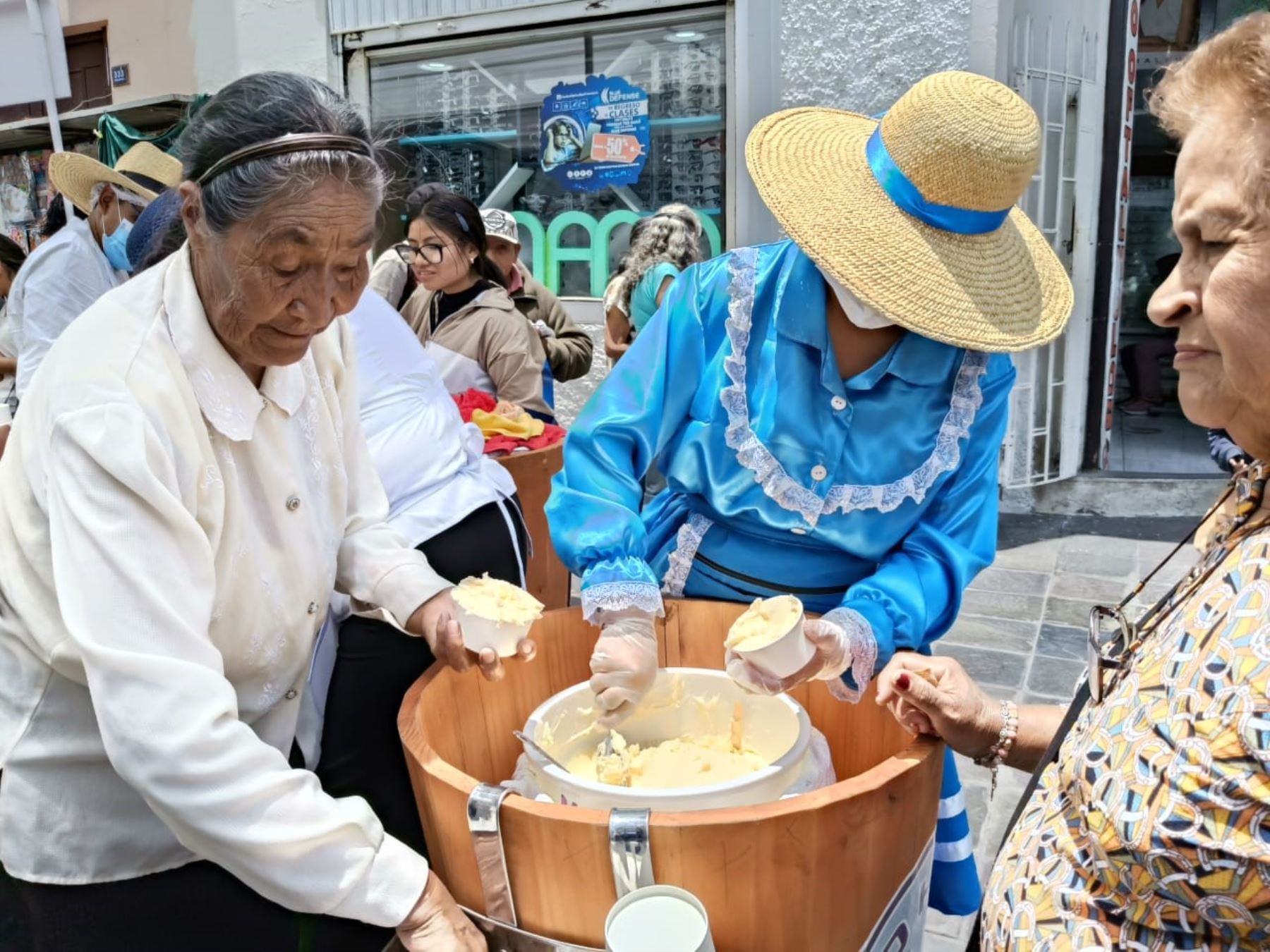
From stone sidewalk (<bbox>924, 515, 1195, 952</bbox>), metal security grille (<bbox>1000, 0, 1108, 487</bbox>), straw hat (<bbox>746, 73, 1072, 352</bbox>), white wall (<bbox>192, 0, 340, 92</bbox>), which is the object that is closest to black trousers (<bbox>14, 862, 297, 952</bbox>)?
straw hat (<bbox>746, 73, 1072, 352</bbox>)

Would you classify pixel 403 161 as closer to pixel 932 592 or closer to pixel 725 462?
pixel 725 462

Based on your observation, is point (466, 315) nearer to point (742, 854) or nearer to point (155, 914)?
point (155, 914)

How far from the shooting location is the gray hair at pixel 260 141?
1218 millimetres

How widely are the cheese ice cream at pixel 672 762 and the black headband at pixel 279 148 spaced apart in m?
0.92

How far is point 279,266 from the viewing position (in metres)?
1.26

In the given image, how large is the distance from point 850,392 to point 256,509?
3.08 ft

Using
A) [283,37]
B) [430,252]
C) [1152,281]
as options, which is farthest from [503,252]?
[1152,281]

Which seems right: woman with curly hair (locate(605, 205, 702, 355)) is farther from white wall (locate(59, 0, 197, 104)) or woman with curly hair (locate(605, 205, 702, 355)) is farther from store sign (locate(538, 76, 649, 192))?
white wall (locate(59, 0, 197, 104))

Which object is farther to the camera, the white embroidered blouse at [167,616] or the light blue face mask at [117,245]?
the light blue face mask at [117,245]

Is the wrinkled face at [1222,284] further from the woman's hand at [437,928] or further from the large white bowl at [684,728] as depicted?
the woman's hand at [437,928]

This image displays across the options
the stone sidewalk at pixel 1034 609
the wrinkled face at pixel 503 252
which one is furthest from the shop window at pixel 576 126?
the stone sidewalk at pixel 1034 609

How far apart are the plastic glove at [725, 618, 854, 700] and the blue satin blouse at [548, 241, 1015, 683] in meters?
0.12

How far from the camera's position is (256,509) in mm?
1325

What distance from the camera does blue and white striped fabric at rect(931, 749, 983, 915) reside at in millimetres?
1784
